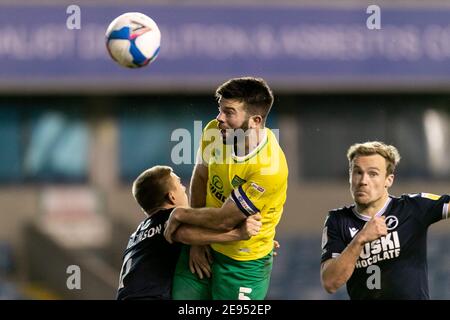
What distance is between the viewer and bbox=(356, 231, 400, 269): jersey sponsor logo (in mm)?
7184

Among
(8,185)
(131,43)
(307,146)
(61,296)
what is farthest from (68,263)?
(131,43)

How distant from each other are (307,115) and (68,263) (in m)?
5.15

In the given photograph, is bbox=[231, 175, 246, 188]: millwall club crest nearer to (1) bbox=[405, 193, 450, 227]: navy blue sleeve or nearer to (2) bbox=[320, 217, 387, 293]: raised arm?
(2) bbox=[320, 217, 387, 293]: raised arm

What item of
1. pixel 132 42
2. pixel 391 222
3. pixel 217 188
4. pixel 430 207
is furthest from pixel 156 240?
pixel 430 207

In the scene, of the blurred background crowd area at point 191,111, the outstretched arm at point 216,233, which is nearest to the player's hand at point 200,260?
the outstretched arm at point 216,233

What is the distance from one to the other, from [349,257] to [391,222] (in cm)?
45

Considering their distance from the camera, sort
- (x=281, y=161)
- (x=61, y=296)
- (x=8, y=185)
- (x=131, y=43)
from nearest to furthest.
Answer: (x=281, y=161)
(x=131, y=43)
(x=61, y=296)
(x=8, y=185)

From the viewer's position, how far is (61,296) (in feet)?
56.4

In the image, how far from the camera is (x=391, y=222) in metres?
7.28

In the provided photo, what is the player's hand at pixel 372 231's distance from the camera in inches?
276

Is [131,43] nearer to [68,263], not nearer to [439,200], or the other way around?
[439,200]

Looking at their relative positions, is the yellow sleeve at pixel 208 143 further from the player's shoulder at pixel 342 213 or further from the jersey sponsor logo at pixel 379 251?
the jersey sponsor logo at pixel 379 251

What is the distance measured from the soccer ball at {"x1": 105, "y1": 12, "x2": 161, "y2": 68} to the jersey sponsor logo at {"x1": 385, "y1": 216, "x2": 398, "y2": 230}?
2242 mm

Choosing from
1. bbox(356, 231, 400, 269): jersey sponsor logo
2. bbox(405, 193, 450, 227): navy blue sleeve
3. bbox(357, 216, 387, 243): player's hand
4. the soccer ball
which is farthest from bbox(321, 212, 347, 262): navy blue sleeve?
the soccer ball
